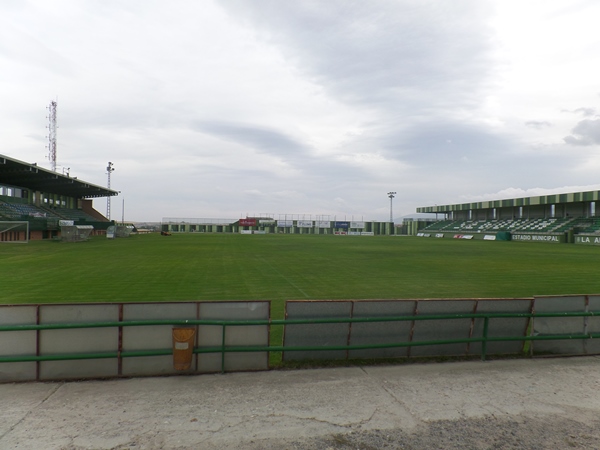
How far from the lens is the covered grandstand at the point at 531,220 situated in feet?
196

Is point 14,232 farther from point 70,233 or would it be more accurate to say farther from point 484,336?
point 484,336

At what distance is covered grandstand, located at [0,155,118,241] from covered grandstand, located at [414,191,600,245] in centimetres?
7277

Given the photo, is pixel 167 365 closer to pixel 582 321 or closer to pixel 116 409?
pixel 116 409

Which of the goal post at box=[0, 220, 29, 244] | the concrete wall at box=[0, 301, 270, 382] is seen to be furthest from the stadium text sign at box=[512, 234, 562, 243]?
the goal post at box=[0, 220, 29, 244]

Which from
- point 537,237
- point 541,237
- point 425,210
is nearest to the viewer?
point 541,237

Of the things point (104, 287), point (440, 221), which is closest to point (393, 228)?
point (440, 221)

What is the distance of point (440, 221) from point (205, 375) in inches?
4072

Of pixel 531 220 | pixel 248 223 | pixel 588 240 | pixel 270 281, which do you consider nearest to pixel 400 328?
pixel 270 281

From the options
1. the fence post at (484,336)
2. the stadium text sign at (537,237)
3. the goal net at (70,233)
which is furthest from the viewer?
the stadium text sign at (537,237)

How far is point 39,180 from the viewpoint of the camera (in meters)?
54.5

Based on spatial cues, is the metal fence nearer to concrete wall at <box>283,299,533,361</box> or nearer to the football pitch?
concrete wall at <box>283,299,533,361</box>

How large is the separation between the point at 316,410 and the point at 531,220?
81617 millimetres

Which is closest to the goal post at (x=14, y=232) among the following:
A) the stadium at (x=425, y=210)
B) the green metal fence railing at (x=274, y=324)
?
the stadium at (x=425, y=210)

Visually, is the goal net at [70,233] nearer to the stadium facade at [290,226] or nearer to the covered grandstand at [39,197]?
the covered grandstand at [39,197]
